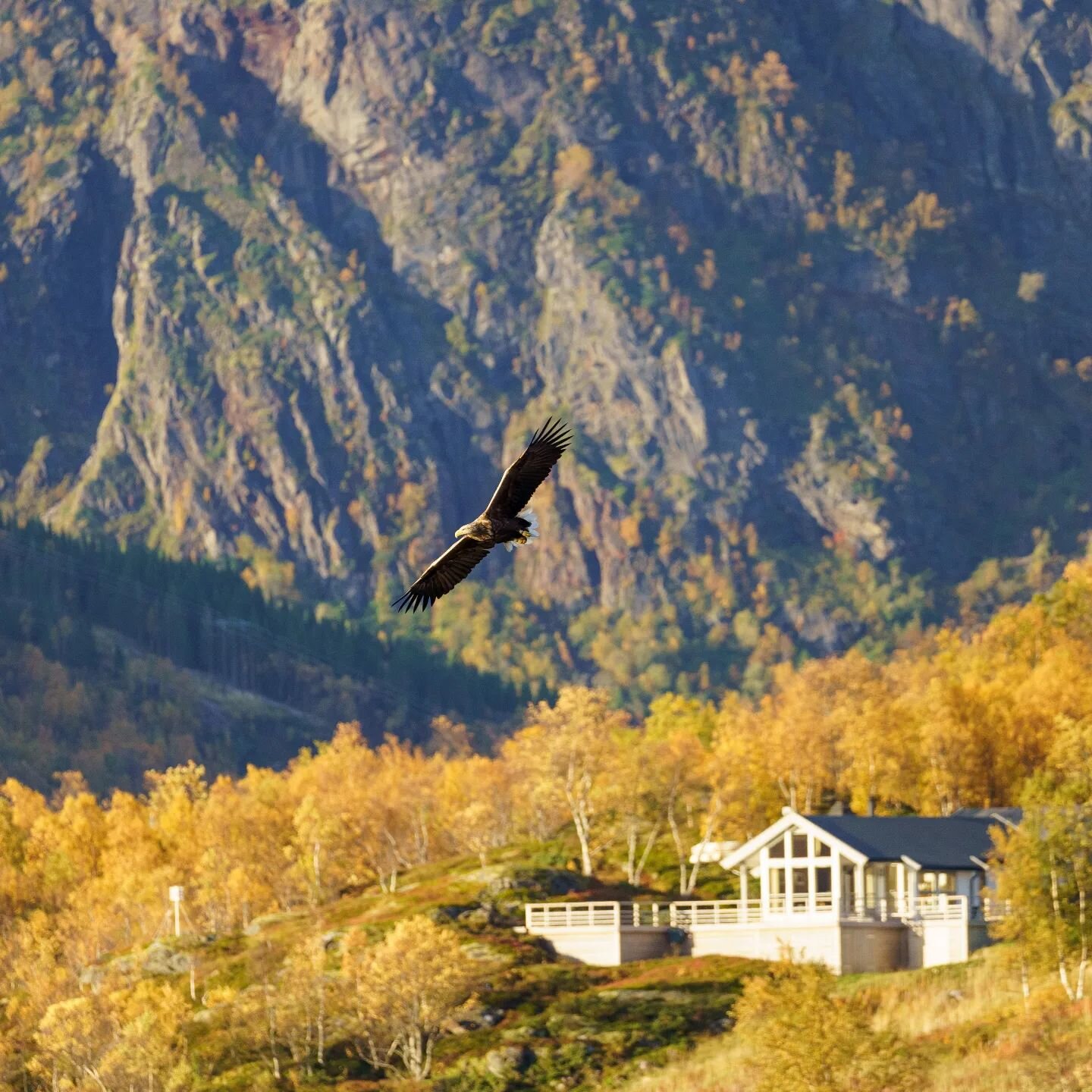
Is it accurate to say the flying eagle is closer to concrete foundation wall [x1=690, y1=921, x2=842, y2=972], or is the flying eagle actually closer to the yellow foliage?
the yellow foliage

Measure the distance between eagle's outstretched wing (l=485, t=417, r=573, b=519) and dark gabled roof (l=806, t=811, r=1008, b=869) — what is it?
6840cm

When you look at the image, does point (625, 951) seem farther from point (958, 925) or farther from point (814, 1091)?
point (814, 1091)

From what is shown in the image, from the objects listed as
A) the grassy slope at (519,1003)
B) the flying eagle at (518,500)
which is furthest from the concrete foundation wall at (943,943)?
the flying eagle at (518,500)

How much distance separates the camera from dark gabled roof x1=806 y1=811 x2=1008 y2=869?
406ft

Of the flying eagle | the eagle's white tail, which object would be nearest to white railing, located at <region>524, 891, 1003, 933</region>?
the eagle's white tail

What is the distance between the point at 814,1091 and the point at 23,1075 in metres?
39.4

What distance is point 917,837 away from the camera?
4966 inches

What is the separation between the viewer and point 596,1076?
107 m

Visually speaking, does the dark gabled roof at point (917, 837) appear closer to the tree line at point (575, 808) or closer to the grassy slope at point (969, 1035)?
the tree line at point (575, 808)

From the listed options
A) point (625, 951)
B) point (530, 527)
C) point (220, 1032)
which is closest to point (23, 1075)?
point (220, 1032)

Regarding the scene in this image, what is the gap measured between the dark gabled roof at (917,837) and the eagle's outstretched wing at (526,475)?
68404mm

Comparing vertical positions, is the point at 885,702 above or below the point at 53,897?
above

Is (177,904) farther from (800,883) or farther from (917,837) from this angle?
(917,837)

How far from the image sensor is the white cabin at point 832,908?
393 ft
